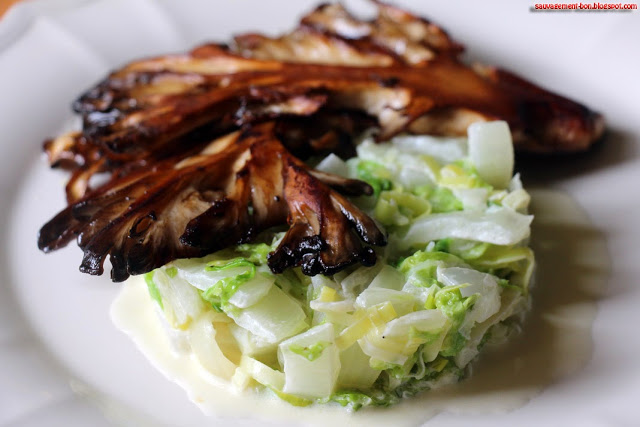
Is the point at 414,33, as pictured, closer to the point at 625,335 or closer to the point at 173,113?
the point at 173,113

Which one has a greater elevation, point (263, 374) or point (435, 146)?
point (263, 374)

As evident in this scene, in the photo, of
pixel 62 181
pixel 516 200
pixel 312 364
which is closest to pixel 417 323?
pixel 312 364

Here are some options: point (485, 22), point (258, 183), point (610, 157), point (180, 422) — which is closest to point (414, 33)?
point (485, 22)

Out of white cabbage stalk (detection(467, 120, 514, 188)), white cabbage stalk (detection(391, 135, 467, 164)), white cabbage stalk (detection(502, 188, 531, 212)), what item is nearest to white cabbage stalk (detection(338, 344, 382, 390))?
white cabbage stalk (detection(502, 188, 531, 212))

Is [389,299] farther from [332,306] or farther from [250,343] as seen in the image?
[250,343]

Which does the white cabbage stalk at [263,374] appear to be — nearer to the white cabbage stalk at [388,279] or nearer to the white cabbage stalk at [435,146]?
the white cabbage stalk at [388,279]

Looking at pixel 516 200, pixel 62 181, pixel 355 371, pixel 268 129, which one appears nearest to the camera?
pixel 355 371
